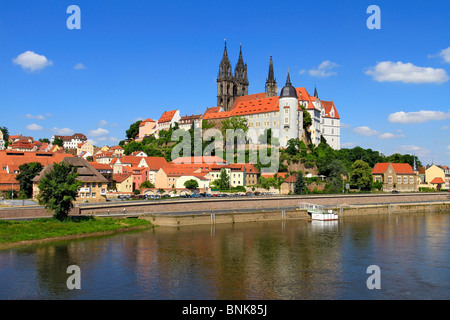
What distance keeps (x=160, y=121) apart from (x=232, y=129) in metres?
40.1

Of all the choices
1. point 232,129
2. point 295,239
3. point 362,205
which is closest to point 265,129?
point 232,129

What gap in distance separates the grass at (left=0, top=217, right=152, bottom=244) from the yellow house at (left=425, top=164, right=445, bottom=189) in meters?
74.7

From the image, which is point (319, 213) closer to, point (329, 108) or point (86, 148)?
point (329, 108)

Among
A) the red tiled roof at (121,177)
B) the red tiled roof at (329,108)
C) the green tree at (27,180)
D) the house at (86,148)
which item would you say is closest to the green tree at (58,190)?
the green tree at (27,180)

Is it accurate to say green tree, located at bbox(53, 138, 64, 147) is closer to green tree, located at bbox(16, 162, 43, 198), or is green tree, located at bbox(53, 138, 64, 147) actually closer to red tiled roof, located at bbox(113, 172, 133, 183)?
red tiled roof, located at bbox(113, 172, 133, 183)

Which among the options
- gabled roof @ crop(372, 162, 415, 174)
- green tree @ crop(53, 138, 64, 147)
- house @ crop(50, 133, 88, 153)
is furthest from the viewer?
house @ crop(50, 133, 88, 153)

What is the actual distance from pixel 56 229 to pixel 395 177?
2695 inches

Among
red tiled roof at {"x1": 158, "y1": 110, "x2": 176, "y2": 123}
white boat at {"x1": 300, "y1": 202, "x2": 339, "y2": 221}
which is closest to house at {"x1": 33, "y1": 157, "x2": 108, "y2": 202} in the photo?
white boat at {"x1": 300, "y1": 202, "x2": 339, "y2": 221}

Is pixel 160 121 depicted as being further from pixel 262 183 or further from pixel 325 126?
pixel 262 183

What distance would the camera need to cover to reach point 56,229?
38.6 metres

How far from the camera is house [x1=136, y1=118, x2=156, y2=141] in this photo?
134 metres

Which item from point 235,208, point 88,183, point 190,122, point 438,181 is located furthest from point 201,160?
point 438,181

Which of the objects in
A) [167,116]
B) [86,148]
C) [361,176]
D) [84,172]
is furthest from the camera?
[86,148]
